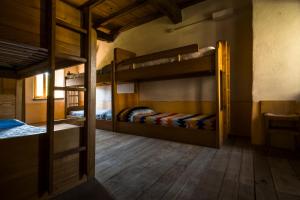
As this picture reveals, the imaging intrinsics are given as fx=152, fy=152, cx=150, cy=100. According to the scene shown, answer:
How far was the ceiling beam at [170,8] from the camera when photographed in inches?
125

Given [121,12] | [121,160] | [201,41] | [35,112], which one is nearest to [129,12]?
[121,12]

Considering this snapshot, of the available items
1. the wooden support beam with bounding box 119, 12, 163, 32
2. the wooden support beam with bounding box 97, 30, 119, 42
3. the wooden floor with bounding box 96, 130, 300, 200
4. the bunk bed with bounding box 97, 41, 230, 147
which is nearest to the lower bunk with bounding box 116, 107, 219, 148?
the bunk bed with bounding box 97, 41, 230, 147

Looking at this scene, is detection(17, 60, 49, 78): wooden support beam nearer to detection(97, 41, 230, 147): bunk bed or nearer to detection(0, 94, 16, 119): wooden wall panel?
detection(0, 94, 16, 119): wooden wall panel

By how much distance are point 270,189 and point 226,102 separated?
5.70 feet

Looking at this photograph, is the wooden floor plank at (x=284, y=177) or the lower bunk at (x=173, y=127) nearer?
the wooden floor plank at (x=284, y=177)

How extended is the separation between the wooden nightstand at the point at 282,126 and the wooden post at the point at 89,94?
2368 millimetres

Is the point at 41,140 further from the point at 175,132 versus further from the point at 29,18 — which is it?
the point at 175,132

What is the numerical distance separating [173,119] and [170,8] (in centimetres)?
245

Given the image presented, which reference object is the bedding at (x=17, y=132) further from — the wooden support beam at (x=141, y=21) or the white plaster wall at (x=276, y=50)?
the wooden support beam at (x=141, y=21)

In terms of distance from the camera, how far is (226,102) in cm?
285

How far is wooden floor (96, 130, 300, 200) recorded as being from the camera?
1278mm

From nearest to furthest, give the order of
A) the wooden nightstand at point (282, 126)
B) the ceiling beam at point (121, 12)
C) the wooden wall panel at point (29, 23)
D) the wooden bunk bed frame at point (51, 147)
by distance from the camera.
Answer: the wooden wall panel at point (29, 23)
the wooden bunk bed frame at point (51, 147)
the wooden nightstand at point (282, 126)
the ceiling beam at point (121, 12)

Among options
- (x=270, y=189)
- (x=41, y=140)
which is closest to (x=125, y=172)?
(x=41, y=140)

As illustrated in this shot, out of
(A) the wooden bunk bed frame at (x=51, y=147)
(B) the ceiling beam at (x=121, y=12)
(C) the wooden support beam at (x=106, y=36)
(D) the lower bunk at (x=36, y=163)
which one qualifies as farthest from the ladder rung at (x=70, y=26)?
(C) the wooden support beam at (x=106, y=36)
